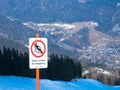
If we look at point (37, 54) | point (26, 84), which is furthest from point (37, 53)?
point (26, 84)

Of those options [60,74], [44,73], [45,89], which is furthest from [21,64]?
[45,89]

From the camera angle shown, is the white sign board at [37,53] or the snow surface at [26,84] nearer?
the white sign board at [37,53]

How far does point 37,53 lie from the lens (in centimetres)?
1745

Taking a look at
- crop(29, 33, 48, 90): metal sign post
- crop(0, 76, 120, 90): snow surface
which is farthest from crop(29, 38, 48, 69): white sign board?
crop(0, 76, 120, 90): snow surface

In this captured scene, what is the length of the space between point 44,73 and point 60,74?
960cm

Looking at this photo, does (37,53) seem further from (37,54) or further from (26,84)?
(26,84)

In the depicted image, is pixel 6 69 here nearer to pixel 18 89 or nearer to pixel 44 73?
pixel 44 73

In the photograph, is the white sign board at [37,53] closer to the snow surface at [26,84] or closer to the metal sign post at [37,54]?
the metal sign post at [37,54]

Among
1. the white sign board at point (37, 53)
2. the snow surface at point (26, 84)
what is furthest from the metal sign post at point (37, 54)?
the snow surface at point (26, 84)

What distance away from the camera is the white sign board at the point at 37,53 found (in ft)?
57.2

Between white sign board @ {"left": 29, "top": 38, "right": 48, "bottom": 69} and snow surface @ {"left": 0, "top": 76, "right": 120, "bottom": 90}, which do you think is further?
snow surface @ {"left": 0, "top": 76, "right": 120, "bottom": 90}

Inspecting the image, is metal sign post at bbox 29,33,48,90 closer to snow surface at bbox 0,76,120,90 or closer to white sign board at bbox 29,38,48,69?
white sign board at bbox 29,38,48,69

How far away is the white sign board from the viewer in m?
17.4

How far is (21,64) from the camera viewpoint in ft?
285
